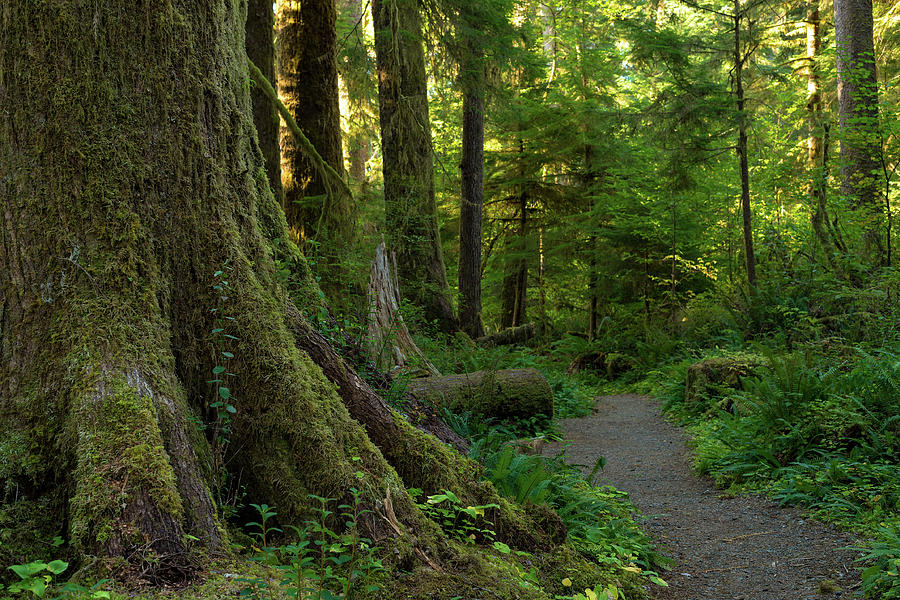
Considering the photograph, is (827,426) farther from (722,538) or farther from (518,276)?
(518,276)

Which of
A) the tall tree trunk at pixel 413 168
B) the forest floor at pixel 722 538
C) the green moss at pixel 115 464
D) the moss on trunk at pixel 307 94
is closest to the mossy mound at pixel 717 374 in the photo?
the forest floor at pixel 722 538

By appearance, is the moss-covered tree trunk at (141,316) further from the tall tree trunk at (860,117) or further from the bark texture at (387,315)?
the tall tree trunk at (860,117)

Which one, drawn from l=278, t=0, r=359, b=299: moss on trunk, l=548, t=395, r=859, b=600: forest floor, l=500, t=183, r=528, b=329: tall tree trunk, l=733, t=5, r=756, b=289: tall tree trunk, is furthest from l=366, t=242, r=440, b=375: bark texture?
l=500, t=183, r=528, b=329: tall tree trunk

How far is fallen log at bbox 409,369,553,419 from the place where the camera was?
7203mm

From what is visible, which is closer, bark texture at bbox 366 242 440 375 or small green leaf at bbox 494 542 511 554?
small green leaf at bbox 494 542 511 554

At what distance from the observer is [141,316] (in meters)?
2.68

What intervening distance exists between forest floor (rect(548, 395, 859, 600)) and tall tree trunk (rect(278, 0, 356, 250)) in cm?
466

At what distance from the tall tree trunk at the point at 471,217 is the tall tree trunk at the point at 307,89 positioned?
6.25 m

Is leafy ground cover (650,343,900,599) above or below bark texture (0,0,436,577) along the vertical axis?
below

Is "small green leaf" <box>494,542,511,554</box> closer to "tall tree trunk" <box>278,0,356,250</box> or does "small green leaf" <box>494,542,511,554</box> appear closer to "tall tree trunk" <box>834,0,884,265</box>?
"tall tree trunk" <box>278,0,356,250</box>

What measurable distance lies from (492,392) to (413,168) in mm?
5648

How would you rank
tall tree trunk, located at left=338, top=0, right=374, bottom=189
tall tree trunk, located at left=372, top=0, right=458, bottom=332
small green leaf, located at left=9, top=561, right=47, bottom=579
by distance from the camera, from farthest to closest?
1. tall tree trunk, located at left=372, top=0, right=458, bottom=332
2. tall tree trunk, located at left=338, top=0, right=374, bottom=189
3. small green leaf, located at left=9, top=561, right=47, bottom=579

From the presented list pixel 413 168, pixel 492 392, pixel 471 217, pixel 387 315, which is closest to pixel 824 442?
pixel 492 392

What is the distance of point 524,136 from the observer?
17.5 m
